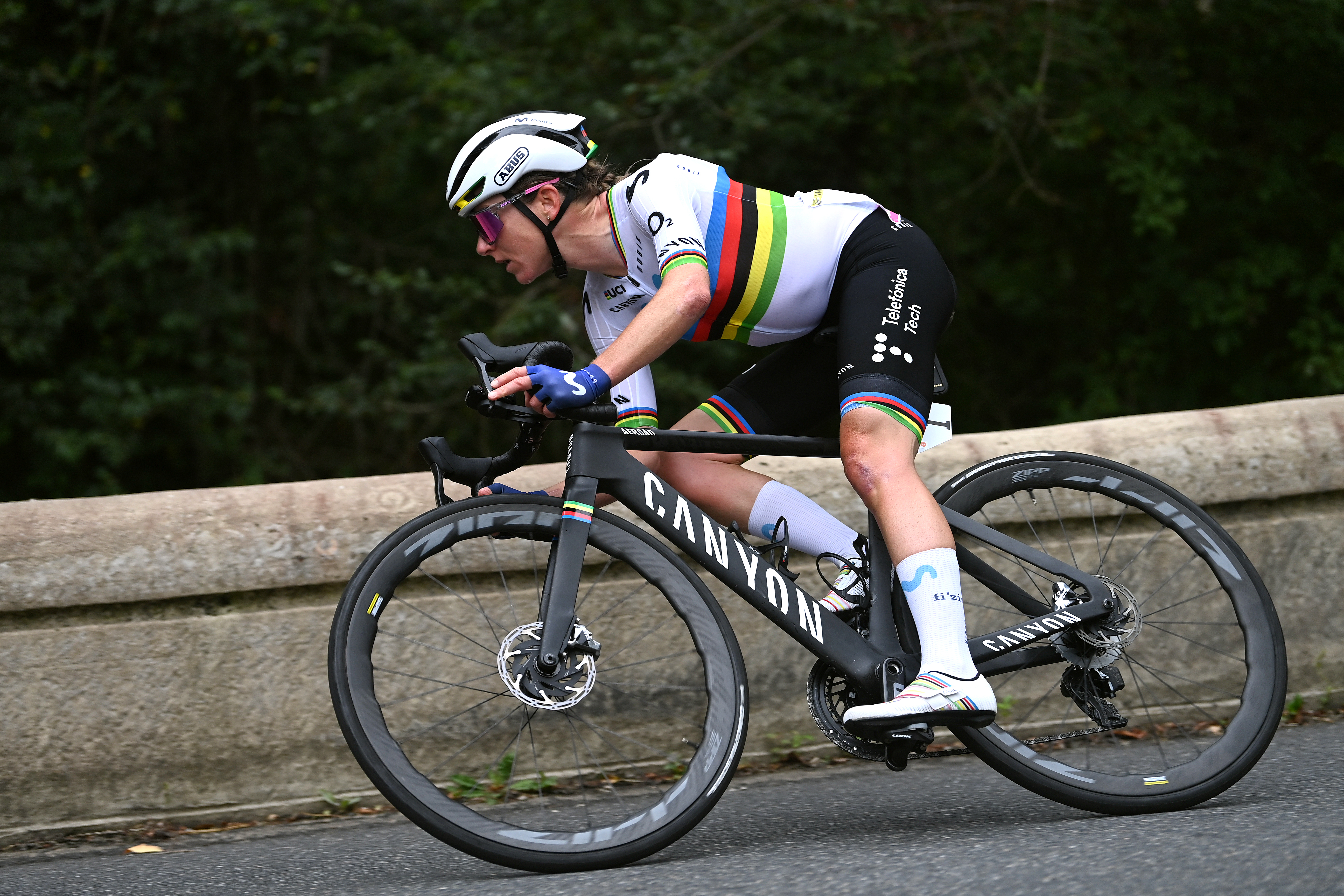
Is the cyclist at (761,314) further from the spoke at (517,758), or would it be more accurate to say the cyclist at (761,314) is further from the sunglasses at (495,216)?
the spoke at (517,758)

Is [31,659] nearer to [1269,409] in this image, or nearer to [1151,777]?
[1151,777]

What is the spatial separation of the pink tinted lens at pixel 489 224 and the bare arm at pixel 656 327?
0.40 metres

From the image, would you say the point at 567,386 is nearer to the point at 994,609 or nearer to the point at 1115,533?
the point at 994,609

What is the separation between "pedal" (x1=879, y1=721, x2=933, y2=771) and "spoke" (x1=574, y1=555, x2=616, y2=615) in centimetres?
81

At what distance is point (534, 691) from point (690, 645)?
0.91 metres

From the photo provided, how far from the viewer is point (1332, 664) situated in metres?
3.85

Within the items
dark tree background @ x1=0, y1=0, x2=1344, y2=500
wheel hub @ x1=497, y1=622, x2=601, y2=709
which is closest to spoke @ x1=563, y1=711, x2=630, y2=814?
wheel hub @ x1=497, y1=622, x2=601, y2=709

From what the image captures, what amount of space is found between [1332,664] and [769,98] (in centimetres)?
546

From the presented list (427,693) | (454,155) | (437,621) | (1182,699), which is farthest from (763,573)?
(454,155)

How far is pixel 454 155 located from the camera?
860 cm

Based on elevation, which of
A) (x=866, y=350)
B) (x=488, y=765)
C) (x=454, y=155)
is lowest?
(x=488, y=765)

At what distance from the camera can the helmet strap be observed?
2.94m

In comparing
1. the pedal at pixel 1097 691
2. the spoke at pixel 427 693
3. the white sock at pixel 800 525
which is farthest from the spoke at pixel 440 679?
the pedal at pixel 1097 691

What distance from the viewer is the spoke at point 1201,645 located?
3693 millimetres
